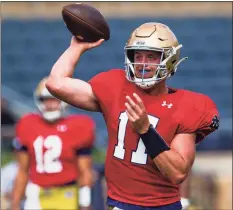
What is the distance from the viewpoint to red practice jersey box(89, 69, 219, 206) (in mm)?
3662

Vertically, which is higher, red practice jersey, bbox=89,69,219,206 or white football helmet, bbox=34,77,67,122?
red practice jersey, bbox=89,69,219,206

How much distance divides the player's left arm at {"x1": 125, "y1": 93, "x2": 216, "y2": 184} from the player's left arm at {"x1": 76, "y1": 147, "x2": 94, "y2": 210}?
1852mm

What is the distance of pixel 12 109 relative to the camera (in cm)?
1030

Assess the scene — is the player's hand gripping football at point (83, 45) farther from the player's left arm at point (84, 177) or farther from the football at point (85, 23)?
the player's left arm at point (84, 177)

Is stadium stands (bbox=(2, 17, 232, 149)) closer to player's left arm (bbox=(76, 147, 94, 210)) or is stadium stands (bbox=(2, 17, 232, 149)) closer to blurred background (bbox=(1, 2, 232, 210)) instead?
blurred background (bbox=(1, 2, 232, 210))

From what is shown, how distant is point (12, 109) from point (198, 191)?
12.0 ft

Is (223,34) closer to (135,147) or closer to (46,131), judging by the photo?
(46,131)

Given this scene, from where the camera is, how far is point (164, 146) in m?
3.46

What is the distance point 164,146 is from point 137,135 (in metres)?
0.24

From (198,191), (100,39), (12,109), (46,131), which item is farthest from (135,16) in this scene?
(100,39)

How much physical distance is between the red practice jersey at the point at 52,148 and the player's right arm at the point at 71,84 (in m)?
1.78

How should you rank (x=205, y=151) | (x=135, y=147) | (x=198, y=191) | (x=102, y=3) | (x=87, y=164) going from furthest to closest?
(x=102, y=3) < (x=205, y=151) < (x=198, y=191) < (x=87, y=164) < (x=135, y=147)

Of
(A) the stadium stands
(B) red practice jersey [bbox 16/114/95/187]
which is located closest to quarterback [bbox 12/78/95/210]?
(B) red practice jersey [bbox 16/114/95/187]

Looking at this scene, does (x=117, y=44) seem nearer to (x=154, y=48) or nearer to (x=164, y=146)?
(x=154, y=48)
